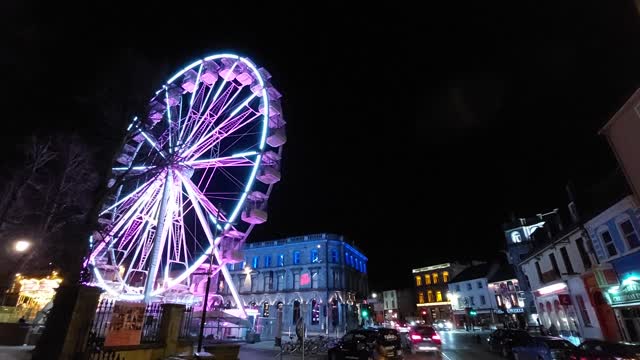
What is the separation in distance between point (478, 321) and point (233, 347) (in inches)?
2199

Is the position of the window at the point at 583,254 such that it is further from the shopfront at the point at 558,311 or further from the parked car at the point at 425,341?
the parked car at the point at 425,341

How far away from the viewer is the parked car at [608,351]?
38.0ft

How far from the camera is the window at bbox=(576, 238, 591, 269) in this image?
22250 mm

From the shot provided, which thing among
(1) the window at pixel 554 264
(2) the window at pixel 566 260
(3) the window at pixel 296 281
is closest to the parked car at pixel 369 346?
(2) the window at pixel 566 260

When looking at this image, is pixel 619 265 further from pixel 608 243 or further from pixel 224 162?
pixel 224 162

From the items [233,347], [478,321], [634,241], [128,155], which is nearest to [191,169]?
[128,155]

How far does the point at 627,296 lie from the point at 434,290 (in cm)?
5710

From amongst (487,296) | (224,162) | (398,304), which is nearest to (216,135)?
(224,162)

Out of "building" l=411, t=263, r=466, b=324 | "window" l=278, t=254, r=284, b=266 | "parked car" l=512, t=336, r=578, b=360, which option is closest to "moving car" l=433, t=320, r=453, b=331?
"building" l=411, t=263, r=466, b=324

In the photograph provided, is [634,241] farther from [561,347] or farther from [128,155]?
[128,155]

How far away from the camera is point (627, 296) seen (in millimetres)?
17562

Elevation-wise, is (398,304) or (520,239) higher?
(520,239)

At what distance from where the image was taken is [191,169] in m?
24.3

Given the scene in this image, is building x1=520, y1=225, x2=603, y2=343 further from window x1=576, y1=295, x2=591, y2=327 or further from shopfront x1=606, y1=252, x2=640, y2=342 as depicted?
shopfront x1=606, y1=252, x2=640, y2=342
